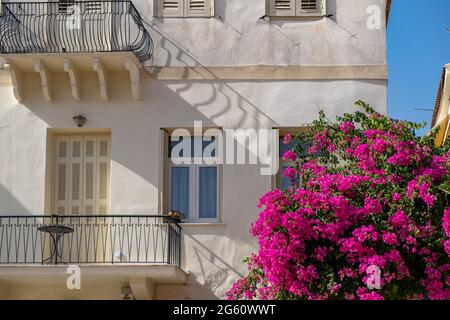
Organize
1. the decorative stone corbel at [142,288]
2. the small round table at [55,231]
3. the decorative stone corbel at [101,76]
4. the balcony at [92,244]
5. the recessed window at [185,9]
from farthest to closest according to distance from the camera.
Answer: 1. the recessed window at [185,9]
2. the decorative stone corbel at [101,76]
3. the balcony at [92,244]
4. the decorative stone corbel at [142,288]
5. the small round table at [55,231]

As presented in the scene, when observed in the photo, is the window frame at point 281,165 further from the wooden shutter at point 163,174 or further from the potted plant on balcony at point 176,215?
the wooden shutter at point 163,174

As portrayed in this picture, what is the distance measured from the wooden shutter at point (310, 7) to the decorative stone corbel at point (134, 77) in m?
3.24

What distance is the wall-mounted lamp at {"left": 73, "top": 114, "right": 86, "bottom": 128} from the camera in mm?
21188

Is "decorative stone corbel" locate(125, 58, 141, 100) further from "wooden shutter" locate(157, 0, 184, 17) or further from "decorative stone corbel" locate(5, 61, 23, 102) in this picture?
"decorative stone corbel" locate(5, 61, 23, 102)

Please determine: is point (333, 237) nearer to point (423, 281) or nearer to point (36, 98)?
point (423, 281)

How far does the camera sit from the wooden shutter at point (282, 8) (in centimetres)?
2156

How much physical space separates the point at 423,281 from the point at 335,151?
2.82m

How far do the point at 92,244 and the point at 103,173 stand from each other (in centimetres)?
135

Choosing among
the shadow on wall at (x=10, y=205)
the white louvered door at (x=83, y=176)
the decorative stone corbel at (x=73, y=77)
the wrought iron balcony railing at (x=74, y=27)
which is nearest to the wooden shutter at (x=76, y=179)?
the white louvered door at (x=83, y=176)

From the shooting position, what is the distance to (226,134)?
21172 millimetres

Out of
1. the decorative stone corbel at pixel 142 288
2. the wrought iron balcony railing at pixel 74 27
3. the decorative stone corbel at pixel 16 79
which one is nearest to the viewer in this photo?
the decorative stone corbel at pixel 142 288

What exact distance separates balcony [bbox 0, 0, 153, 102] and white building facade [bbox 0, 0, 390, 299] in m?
0.03

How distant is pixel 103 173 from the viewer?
70.4ft

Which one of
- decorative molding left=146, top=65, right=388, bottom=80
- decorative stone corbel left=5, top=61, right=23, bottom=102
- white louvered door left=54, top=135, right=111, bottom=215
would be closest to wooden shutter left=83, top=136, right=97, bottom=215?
white louvered door left=54, top=135, right=111, bottom=215
